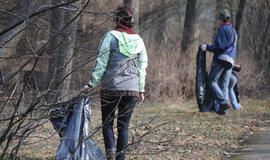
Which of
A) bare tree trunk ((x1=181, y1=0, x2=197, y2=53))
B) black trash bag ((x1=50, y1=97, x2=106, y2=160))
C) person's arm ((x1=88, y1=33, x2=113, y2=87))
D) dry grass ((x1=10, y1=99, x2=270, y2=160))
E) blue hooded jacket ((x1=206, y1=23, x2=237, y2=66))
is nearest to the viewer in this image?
black trash bag ((x1=50, y1=97, x2=106, y2=160))

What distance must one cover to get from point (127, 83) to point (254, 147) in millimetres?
2717

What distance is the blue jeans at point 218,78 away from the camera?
1041 cm

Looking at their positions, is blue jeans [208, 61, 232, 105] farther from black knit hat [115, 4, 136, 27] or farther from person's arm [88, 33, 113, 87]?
person's arm [88, 33, 113, 87]

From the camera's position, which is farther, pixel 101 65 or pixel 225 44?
pixel 225 44

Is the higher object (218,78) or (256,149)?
(218,78)

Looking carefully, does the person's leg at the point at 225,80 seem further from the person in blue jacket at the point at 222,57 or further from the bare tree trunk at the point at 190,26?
the bare tree trunk at the point at 190,26

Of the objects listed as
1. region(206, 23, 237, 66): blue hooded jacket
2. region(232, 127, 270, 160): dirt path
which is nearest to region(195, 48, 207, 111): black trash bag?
region(206, 23, 237, 66): blue hooded jacket

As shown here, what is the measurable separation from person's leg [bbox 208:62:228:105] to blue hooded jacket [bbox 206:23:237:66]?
0.24 m

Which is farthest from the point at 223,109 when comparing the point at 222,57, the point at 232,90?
the point at 232,90

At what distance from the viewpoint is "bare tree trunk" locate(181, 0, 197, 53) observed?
1614 cm

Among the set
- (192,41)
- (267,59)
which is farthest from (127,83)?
(267,59)

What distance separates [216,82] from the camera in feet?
34.6

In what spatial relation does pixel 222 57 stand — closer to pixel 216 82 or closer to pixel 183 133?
pixel 216 82

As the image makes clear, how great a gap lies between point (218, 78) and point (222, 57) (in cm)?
63
